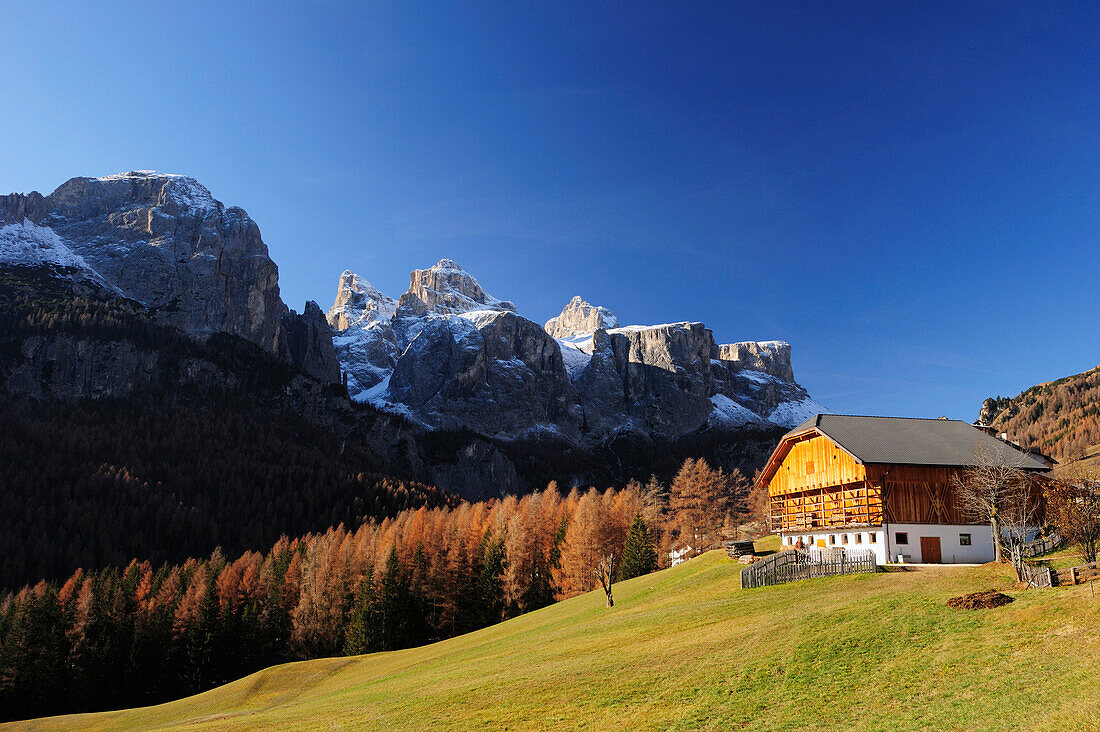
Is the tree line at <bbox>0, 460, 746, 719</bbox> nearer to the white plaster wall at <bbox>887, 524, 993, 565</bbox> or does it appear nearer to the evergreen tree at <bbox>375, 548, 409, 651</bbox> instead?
the evergreen tree at <bbox>375, 548, 409, 651</bbox>

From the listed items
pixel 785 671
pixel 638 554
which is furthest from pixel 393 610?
pixel 785 671

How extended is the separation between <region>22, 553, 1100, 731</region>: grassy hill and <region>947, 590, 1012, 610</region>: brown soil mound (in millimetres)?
633

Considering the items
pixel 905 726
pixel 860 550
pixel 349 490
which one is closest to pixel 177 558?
pixel 349 490

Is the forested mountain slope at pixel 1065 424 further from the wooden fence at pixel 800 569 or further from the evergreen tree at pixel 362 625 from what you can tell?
the evergreen tree at pixel 362 625

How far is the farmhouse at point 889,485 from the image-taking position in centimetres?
4716

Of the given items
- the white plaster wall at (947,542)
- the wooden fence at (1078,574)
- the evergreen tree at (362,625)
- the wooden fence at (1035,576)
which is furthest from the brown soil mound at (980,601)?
the evergreen tree at (362,625)

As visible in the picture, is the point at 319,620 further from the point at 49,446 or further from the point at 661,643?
the point at 49,446

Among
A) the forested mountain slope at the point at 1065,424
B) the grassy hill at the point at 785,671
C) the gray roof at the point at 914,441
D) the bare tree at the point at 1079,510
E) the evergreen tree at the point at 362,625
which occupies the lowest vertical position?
the evergreen tree at the point at 362,625

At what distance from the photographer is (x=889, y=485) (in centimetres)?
4828

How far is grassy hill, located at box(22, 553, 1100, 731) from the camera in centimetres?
1881

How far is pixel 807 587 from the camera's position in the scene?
38.4 metres

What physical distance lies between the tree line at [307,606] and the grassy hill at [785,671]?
45.6 m

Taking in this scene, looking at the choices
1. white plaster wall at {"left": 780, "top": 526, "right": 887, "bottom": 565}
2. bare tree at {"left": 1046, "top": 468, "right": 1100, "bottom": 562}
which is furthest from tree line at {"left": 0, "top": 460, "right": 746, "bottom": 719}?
bare tree at {"left": 1046, "top": 468, "right": 1100, "bottom": 562}

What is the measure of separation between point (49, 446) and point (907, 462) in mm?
208288
